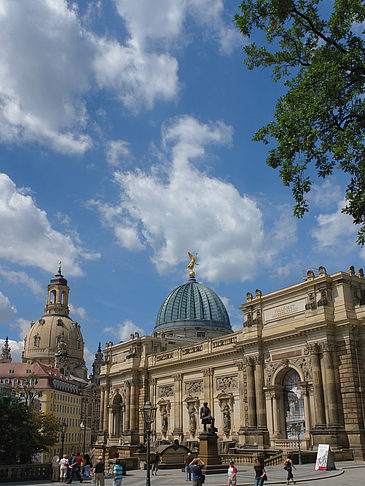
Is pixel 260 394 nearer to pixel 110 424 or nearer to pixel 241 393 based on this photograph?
pixel 241 393

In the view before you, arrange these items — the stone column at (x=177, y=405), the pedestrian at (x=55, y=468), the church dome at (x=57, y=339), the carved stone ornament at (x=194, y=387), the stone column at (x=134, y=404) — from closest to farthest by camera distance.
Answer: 1. the pedestrian at (x=55, y=468)
2. the carved stone ornament at (x=194, y=387)
3. the stone column at (x=177, y=405)
4. the stone column at (x=134, y=404)
5. the church dome at (x=57, y=339)

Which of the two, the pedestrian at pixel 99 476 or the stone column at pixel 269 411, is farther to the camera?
the stone column at pixel 269 411

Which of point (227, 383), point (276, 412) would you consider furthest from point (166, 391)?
point (276, 412)

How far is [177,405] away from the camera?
54719mm

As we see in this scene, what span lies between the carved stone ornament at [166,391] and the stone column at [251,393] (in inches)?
599

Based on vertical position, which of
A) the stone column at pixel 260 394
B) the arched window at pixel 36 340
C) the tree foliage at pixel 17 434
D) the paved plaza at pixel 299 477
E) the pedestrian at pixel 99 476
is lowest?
the paved plaza at pixel 299 477

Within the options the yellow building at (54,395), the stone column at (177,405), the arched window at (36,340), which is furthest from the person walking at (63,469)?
the arched window at (36,340)

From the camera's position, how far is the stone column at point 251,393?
4281cm

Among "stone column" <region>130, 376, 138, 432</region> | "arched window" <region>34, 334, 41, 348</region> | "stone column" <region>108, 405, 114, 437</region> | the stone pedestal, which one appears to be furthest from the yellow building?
the stone pedestal

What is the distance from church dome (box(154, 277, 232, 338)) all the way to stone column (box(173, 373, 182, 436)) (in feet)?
55.3

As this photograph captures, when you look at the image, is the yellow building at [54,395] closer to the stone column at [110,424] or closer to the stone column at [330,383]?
the stone column at [110,424]

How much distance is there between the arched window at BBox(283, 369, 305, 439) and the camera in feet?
131

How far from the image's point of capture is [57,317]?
137750 millimetres

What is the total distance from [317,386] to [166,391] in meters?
24.6
